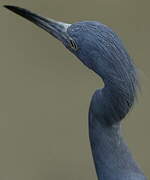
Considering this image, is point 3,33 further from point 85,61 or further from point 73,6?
point 85,61

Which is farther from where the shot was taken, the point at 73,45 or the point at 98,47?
the point at 73,45

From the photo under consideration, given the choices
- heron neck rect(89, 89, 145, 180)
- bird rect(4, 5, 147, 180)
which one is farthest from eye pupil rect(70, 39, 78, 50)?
heron neck rect(89, 89, 145, 180)

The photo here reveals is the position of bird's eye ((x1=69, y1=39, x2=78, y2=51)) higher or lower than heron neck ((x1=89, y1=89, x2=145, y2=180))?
higher

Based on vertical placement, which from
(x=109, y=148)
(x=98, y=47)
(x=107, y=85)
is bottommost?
(x=109, y=148)

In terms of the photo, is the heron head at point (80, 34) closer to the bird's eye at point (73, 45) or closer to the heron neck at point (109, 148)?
the bird's eye at point (73, 45)

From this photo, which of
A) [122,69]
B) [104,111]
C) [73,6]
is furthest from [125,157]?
[73,6]

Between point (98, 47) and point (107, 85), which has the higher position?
point (98, 47)

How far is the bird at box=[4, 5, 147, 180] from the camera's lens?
7.27ft

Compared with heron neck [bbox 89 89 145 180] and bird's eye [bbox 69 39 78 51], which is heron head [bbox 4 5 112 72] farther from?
heron neck [bbox 89 89 145 180]

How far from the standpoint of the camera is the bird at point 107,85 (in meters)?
2.21

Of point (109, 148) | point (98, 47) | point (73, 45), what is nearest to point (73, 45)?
point (73, 45)

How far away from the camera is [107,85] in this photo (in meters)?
2.25

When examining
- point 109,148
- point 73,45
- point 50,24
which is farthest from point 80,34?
point 109,148

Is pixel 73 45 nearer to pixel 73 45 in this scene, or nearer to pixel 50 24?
pixel 73 45
